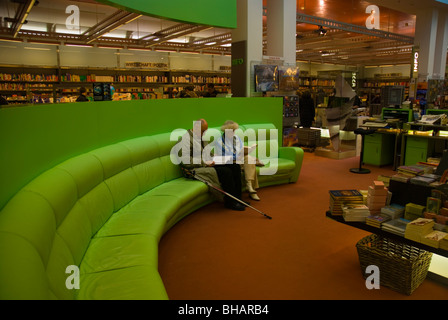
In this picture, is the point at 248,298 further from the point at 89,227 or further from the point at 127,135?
the point at 127,135

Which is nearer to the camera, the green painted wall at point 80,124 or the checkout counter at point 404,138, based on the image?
the green painted wall at point 80,124

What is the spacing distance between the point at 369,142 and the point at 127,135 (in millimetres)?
5683

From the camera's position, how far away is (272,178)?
19.9 ft

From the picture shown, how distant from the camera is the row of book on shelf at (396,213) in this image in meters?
2.71

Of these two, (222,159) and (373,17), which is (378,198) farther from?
(373,17)

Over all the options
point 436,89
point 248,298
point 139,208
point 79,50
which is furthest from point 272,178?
point 79,50

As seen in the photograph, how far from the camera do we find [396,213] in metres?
3.11

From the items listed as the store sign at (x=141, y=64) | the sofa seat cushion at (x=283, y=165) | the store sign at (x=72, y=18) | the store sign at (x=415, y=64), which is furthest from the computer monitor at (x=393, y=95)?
the store sign at (x=72, y=18)

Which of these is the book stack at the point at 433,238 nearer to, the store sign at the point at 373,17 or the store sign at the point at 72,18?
the store sign at the point at 373,17

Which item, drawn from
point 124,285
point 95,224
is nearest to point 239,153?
point 95,224

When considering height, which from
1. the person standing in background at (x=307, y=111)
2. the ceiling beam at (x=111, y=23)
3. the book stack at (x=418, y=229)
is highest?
the ceiling beam at (x=111, y=23)

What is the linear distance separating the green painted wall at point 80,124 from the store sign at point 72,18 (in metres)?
7.51

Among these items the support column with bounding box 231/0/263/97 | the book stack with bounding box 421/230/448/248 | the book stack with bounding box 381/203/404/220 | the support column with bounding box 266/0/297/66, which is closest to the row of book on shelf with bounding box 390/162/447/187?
the book stack with bounding box 381/203/404/220

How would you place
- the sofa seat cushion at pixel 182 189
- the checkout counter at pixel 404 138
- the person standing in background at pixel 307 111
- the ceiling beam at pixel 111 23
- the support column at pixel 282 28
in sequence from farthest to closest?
1. the person standing in background at pixel 307 111
2. the support column at pixel 282 28
3. the ceiling beam at pixel 111 23
4. the checkout counter at pixel 404 138
5. the sofa seat cushion at pixel 182 189
